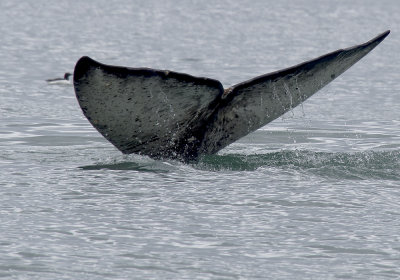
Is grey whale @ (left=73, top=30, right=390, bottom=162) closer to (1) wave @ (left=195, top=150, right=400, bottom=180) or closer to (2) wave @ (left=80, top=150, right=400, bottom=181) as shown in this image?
(2) wave @ (left=80, top=150, right=400, bottom=181)

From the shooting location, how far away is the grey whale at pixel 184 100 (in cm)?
835

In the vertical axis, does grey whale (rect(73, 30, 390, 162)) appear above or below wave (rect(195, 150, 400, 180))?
above

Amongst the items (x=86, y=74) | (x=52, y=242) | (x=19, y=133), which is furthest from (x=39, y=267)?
(x=19, y=133)

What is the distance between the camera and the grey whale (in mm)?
8352

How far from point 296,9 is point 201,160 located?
54517 millimetres

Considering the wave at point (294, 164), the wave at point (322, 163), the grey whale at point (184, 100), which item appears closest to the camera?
the grey whale at point (184, 100)

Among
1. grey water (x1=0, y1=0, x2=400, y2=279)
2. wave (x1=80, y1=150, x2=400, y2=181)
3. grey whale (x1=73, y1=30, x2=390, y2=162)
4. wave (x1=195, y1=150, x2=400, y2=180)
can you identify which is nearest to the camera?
grey water (x1=0, y1=0, x2=400, y2=279)

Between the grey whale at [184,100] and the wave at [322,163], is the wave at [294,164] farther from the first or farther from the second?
the grey whale at [184,100]

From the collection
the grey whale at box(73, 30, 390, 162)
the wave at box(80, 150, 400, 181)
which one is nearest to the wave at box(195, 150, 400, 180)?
the wave at box(80, 150, 400, 181)

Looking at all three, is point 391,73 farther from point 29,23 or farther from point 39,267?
point 29,23

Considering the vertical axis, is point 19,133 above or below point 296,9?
below

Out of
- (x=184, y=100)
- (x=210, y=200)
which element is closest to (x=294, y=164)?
(x=210, y=200)

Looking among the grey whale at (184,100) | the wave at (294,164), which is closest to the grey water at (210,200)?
the wave at (294,164)

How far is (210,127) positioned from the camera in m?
9.16
